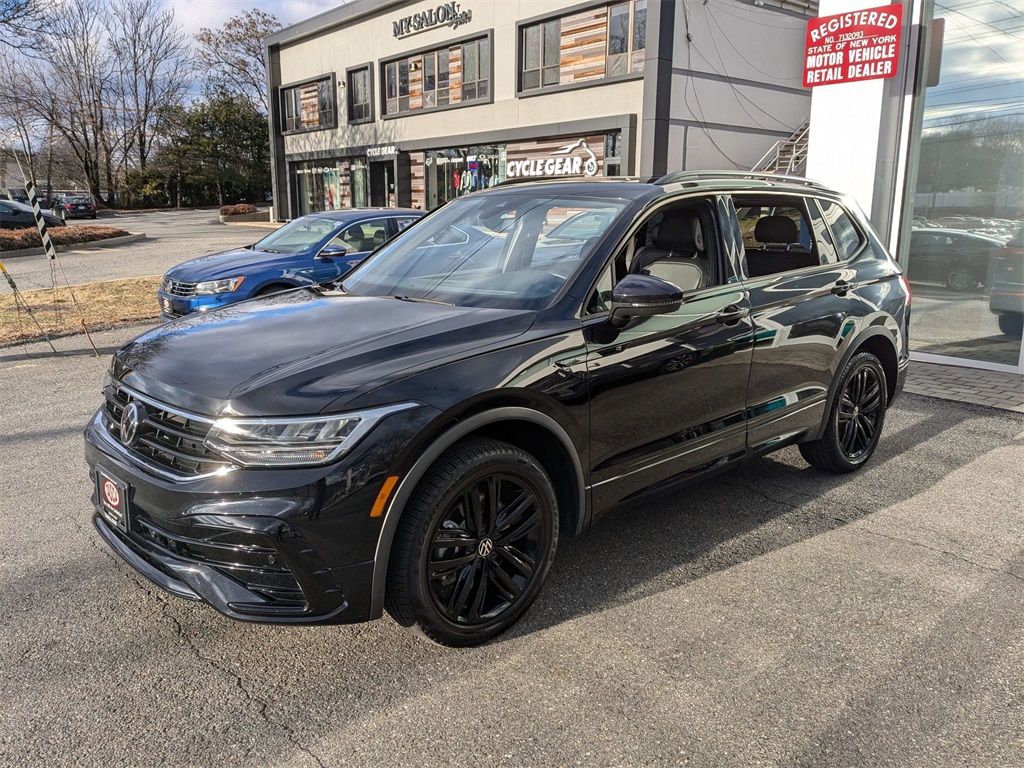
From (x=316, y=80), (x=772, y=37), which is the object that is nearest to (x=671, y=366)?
(x=772, y=37)

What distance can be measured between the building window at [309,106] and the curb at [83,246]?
10360 millimetres

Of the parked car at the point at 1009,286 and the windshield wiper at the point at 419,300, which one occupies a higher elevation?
the windshield wiper at the point at 419,300

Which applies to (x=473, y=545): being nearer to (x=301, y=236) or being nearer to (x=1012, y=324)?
(x=1012, y=324)

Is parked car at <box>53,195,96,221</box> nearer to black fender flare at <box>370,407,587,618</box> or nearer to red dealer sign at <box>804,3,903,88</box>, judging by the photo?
red dealer sign at <box>804,3,903,88</box>

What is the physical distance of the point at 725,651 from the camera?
10.2 feet

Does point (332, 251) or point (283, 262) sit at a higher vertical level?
point (332, 251)

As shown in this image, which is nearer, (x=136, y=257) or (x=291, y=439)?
(x=291, y=439)

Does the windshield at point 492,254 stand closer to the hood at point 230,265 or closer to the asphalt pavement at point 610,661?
the asphalt pavement at point 610,661

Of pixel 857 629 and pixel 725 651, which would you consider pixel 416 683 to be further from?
pixel 857 629

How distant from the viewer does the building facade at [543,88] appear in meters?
21.2

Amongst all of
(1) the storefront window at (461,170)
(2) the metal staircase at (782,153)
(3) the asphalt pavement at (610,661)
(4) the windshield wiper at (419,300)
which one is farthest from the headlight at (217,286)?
(2) the metal staircase at (782,153)

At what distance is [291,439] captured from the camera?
265cm

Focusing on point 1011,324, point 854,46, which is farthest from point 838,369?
point 854,46

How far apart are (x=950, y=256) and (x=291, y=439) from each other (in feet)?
26.5
